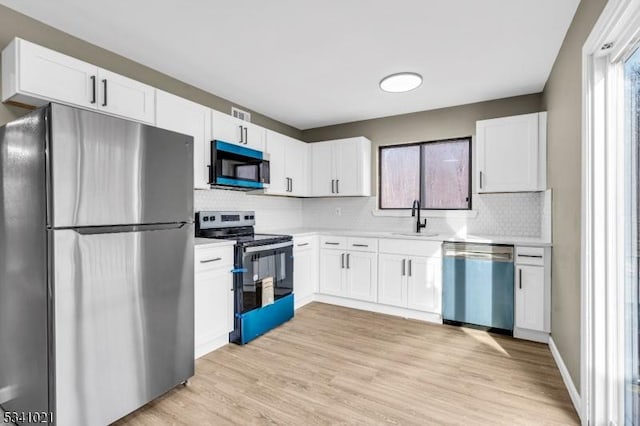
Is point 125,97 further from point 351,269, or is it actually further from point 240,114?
point 351,269

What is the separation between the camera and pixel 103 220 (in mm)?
1660

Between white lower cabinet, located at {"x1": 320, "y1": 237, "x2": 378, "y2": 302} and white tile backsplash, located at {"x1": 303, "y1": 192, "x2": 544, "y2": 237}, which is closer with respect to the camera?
white tile backsplash, located at {"x1": 303, "y1": 192, "x2": 544, "y2": 237}

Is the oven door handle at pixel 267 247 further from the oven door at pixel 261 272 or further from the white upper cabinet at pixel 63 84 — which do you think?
the white upper cabinet at pixel 63 84

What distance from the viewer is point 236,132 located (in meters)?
3.38

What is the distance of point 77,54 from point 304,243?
2766 mm

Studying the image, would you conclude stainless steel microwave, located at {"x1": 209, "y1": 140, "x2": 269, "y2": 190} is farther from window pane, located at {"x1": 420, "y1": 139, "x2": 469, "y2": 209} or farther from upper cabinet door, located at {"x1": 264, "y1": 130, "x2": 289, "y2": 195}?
window pane, located at {"x1": 420, "y1": 139, "x2": 469, "y2": 209}

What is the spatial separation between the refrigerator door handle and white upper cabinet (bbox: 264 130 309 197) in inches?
74.5

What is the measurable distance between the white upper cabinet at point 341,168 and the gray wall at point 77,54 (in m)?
1.66

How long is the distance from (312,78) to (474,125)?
6.76ft

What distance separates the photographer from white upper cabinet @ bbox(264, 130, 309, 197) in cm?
393

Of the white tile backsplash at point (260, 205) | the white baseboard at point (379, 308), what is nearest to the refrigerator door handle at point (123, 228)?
the white tile backsplash at point (260, 205)

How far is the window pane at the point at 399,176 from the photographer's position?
4191 mm

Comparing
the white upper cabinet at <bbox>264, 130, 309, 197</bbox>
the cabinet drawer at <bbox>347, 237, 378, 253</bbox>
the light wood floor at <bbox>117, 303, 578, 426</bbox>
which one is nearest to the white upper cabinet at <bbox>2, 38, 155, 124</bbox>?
the white upper cabinet at <bbox>264, 130, 309, 197</bbox>

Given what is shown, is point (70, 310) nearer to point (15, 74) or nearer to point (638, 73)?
point (15, 74)
